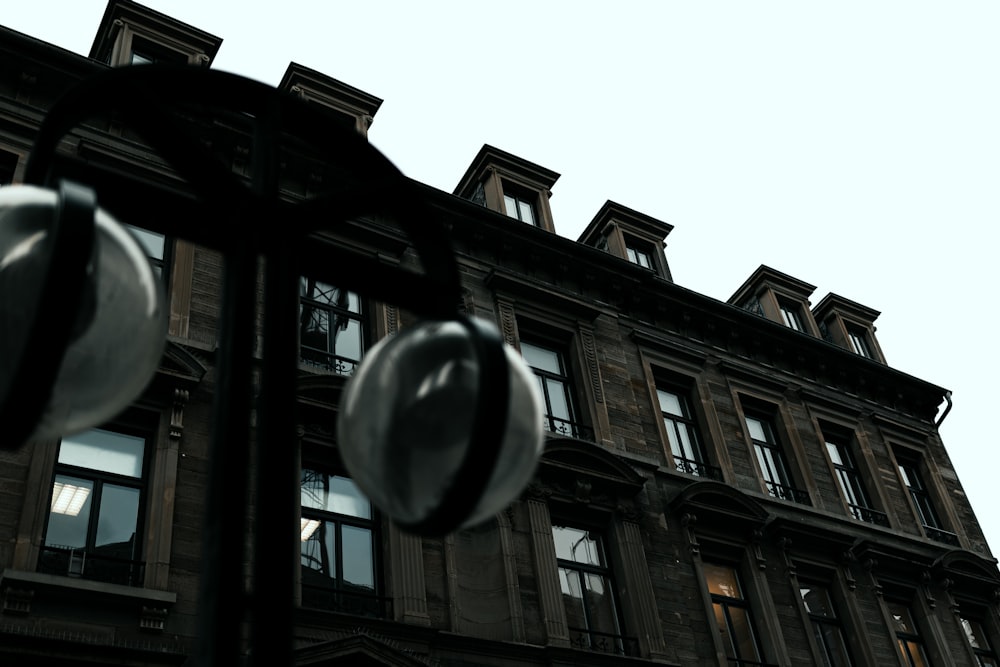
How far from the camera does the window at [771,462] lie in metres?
19.2

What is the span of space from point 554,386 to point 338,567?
6.24 meters

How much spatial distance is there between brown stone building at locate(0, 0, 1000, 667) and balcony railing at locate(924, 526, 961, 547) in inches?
2.0

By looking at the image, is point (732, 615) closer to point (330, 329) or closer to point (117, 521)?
point (330, 329)

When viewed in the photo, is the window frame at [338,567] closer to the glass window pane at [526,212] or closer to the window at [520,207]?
the window at [520,207]

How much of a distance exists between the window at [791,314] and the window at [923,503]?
4.28 m

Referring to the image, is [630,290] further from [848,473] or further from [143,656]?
[143,656]

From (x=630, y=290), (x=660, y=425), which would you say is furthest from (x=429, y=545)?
(x=630, y=290)

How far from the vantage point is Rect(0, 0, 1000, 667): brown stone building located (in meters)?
11.2

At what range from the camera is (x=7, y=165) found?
551 inches

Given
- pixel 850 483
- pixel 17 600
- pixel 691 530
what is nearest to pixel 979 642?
pixel 850 483

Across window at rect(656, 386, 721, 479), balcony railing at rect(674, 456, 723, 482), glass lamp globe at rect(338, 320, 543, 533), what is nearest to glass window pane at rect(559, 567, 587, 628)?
window at rect(656, 386, 721, 479)

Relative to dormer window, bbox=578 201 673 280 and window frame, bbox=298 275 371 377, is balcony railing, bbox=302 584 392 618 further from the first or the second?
dormer window, bbox=578 201 673 280

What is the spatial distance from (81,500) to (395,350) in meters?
9.51

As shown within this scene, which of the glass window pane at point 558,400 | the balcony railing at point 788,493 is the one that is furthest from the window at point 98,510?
the balcony railing at point 788,493
